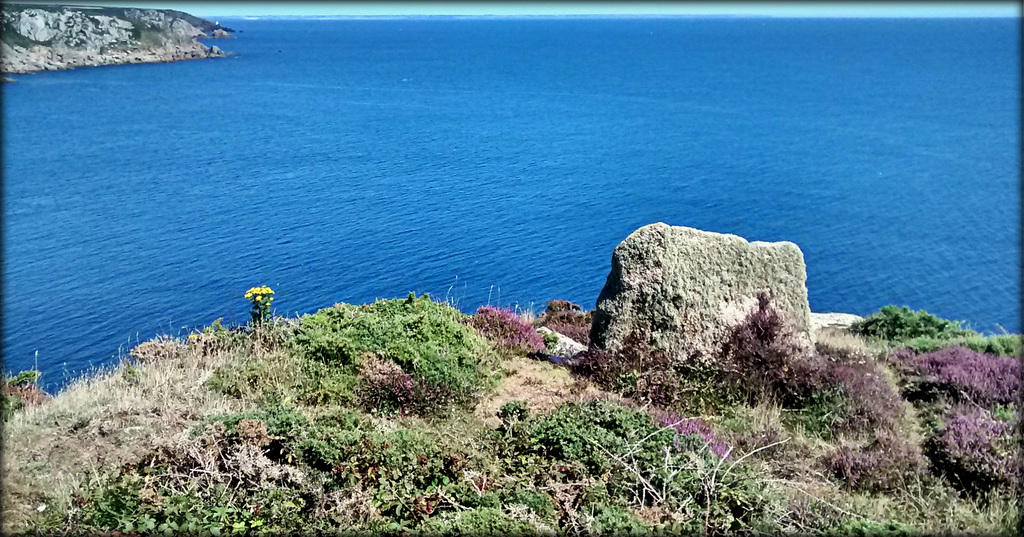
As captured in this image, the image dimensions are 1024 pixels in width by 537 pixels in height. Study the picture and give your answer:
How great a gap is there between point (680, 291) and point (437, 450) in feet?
17.6

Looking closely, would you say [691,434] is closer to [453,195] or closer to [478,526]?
[478,526]

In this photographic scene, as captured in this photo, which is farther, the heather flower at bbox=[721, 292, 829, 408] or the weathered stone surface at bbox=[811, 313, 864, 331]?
the weathered stone surface at bbox=[811, 313, 864, 331]

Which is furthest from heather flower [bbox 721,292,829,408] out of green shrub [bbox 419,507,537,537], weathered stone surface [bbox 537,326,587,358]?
green shrub [bbox 419,507,537,537]

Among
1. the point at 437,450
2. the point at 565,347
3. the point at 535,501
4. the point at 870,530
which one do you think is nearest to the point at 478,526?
the point at 535,501

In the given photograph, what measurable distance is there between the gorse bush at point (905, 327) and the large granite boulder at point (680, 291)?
278 inches

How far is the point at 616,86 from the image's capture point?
10306cm

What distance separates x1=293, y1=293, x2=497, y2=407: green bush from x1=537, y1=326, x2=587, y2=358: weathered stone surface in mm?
1858

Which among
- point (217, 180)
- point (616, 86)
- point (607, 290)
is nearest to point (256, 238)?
point (217, 180)

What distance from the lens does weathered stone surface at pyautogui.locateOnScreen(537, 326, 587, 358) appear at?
1465cm

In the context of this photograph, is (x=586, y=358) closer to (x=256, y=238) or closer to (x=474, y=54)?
(x=256, y=238)

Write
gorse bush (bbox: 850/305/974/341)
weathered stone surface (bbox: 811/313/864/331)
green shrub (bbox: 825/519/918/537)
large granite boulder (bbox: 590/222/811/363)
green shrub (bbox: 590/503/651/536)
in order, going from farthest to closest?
weathered stone surface (bbox: 811/313/864/331) < gorse bush (bbox: 850/305/974/341) < large granite boulder (bbox: 590/222/811/363) < green shrub (bbox: 590/503/651/536) < green shrub (bbox: 825/519/918/537)

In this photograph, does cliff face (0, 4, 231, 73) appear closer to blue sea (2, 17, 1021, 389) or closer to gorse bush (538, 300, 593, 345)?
blue sea (2, 17, 1021, 389)

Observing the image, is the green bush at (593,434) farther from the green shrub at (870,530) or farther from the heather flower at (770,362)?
the heather flower at (770,362)

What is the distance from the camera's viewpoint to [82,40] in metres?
Result: 122
